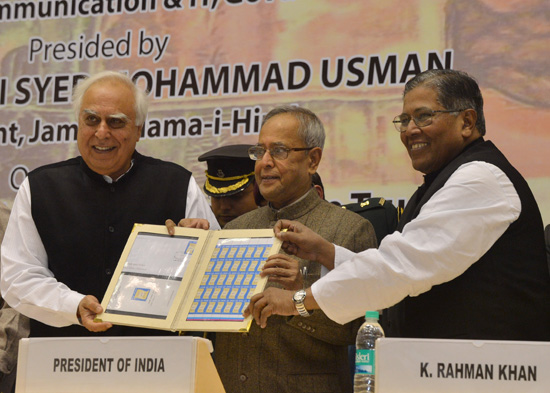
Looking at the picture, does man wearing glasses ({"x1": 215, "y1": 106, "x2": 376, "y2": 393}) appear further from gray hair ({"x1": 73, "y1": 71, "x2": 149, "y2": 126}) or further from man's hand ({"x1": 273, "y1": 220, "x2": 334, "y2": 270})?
gray hair ({"x1": 73, "y1": 71, "x2": 149, "y2": 126})

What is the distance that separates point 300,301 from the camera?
2967 millimetres

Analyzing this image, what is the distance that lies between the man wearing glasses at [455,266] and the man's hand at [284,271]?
0.23 ft

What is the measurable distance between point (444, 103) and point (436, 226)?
0.57 meters

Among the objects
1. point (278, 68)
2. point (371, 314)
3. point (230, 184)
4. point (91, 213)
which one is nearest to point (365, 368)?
point (371, 314)

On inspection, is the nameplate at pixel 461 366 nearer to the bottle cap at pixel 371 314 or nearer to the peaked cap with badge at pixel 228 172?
the bottle cap at pixel 371 314

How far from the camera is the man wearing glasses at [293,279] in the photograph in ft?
10.5

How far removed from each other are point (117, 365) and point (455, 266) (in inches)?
44.1

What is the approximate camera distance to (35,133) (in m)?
5.35

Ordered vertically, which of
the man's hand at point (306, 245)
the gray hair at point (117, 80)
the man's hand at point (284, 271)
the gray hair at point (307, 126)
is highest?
the gray hair at point (117, 80)

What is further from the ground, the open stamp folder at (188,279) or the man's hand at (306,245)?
the man's hand at (306,245)

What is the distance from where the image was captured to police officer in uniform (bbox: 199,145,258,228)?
4.52 metres

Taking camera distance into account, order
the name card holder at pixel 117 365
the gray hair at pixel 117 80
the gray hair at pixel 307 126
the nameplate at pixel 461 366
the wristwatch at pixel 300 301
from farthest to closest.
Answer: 1. the gray hair at pixel 117 80
2. the gray hair at pixel 307 126
3. the wristwatch at pixel 300 301
4. the name card holder at pixel 117 365
5. the nameplate at pixel 461 366

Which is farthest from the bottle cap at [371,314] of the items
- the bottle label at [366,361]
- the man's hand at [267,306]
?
the man's hand at [267,306]

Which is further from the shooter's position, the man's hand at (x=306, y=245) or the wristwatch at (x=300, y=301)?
the man's hand at (x=306, y=245)
